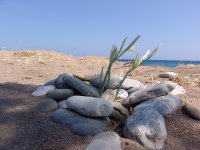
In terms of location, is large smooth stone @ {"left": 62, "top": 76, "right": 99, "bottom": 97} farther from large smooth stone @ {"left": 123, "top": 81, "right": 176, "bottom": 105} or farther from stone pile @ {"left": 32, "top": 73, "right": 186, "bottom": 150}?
large smooth stone @ {"left": 123, "top": 81, "right": 176, "bottom": 105}

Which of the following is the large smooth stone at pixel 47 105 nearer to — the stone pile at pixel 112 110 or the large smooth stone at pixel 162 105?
the stone pile at pixel 112 110

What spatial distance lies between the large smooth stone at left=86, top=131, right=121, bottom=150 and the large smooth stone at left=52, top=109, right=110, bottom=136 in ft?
0.47

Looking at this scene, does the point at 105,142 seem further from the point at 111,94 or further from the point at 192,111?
the point at 192,111

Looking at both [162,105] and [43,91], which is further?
[43,91]

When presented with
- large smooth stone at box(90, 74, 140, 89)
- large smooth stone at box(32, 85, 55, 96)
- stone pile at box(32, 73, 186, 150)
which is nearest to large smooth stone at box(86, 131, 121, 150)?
stone pile at box(32, 73, 186, 150)

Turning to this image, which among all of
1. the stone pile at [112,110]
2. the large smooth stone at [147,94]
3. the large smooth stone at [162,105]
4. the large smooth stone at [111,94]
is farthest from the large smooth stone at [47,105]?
the large smooth stone at [162,105]

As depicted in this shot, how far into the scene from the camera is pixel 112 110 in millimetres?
3207

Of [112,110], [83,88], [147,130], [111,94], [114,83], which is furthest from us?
[114,83]

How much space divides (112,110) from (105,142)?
23.4 inches

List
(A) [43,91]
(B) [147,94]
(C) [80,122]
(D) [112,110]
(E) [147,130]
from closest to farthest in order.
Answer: (E) [147,130], (C) [80,122], (D) [112,110], (B) [147,94], (A) [43,91]

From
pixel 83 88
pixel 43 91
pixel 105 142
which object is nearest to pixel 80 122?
pixel 105 142

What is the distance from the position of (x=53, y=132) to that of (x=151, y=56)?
1.46m

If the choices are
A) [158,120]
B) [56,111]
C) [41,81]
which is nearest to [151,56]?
[158,120]

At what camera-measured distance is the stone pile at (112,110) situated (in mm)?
2877
